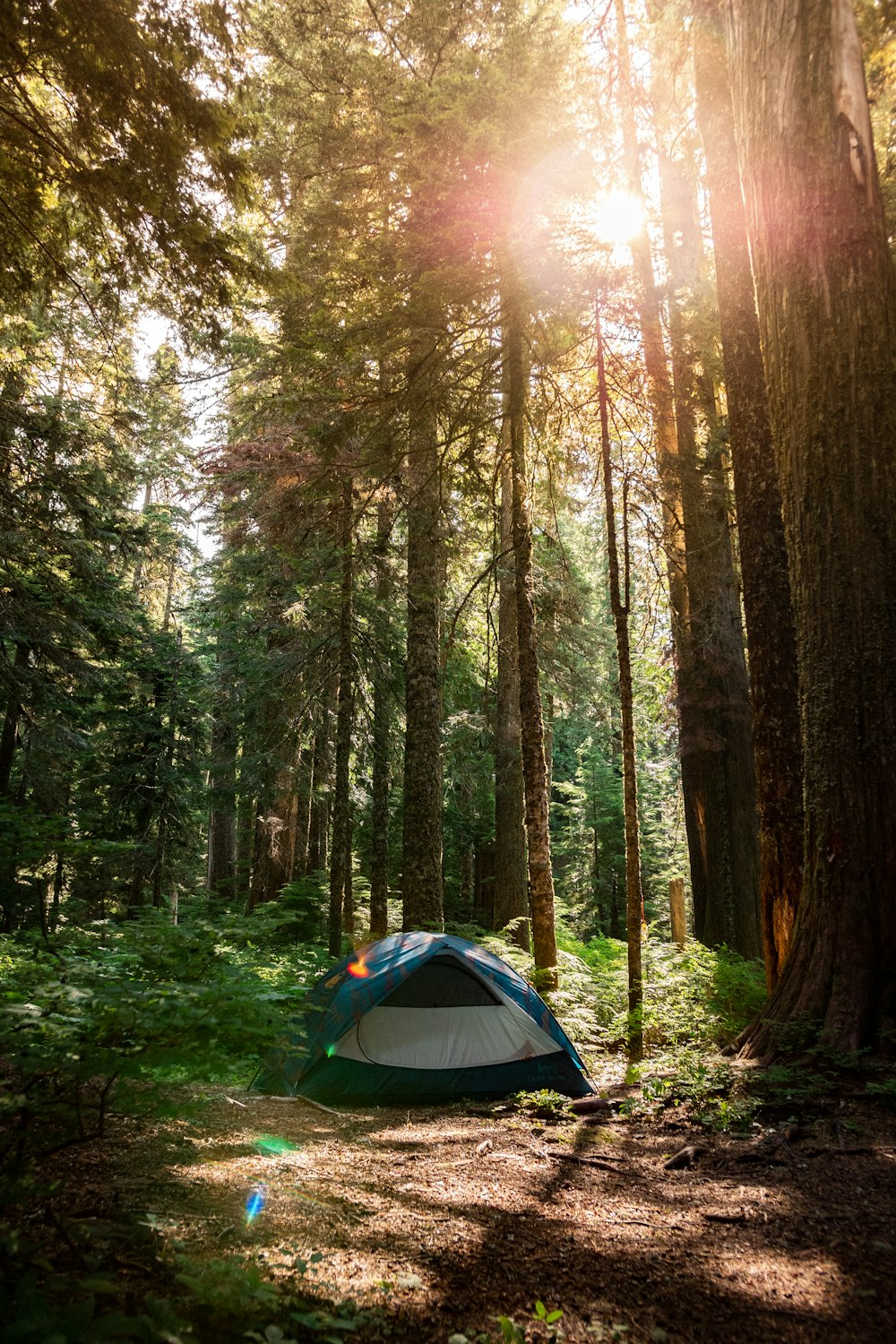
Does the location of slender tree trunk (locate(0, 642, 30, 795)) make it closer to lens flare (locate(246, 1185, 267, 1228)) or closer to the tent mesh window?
the tent mesh window

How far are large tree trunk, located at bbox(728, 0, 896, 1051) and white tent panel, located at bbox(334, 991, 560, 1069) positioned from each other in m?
2.07

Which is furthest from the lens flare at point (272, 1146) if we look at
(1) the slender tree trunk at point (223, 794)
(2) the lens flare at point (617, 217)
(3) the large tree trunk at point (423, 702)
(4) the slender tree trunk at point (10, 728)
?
(1) the slender tree trunk at point (223, 794)

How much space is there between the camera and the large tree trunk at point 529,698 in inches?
291

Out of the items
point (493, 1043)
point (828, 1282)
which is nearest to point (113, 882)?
point (493, 1043)

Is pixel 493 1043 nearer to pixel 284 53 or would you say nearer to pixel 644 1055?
pixel 644 1055

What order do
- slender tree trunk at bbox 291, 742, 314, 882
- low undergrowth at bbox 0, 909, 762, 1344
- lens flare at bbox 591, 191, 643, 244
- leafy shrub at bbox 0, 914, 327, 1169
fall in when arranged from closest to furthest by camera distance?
low undergrowth at bbox 0, 909, 762, 1344
leafy shrub at bbox 0, 914, 327, 1169
lens flare at bbox 591, 191, 643, 244
slender tree trunk at bbox 291, 742, 314, 882

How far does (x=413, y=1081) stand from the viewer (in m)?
5.93

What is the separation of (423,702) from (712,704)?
12.3 ft

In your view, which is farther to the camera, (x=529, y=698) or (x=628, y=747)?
(x=529, y=698)

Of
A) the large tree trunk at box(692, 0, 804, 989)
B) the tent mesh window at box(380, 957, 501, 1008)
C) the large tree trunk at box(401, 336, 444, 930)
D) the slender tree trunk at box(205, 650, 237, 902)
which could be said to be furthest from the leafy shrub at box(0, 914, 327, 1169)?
the slender tree trunk at box(205, 650, 237, 902)

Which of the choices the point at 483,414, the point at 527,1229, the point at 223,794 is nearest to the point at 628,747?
the point at 483,414

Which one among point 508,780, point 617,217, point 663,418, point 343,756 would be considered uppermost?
point 617,217

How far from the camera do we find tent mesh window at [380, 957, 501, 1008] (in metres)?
6.24

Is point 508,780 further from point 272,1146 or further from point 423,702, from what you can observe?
point 272,1146
